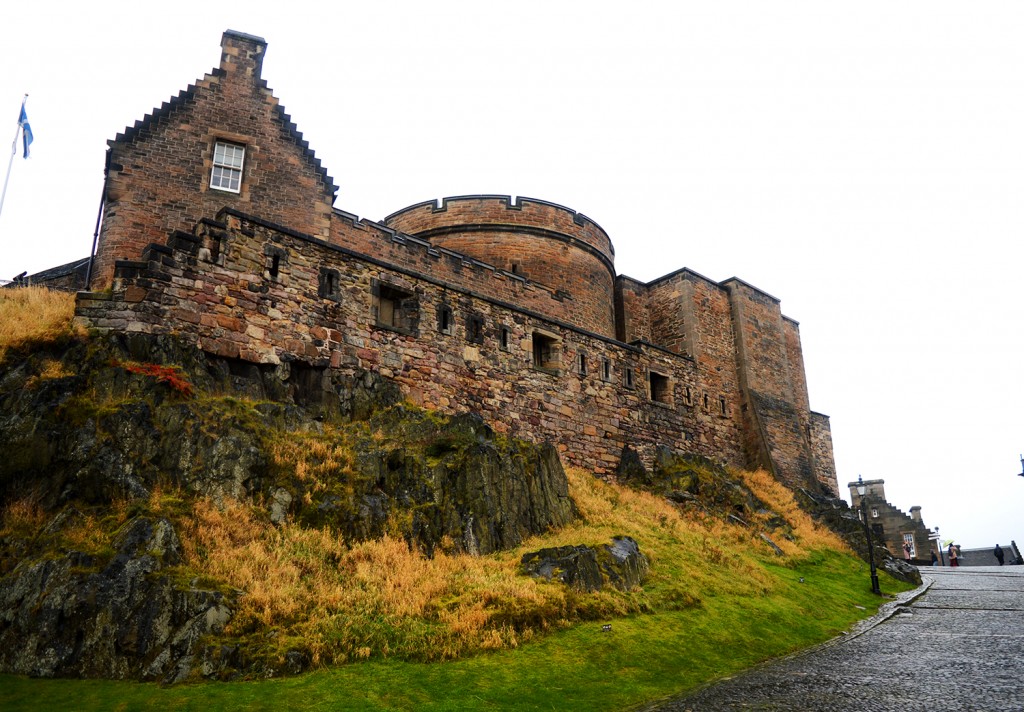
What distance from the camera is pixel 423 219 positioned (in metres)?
25.3

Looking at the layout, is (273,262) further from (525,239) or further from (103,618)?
(525,239)

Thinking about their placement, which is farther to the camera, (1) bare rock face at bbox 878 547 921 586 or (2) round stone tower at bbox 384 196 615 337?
(2) round stone tower at bbox 384 196 615 337

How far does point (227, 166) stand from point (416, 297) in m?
5.75

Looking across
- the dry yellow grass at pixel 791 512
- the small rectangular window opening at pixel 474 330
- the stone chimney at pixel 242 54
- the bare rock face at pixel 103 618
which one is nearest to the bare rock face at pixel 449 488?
the bare rock face at pixel 103 618

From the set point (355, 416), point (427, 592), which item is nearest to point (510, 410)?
point (355, 416)

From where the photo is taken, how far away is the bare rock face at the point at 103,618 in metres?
8.63

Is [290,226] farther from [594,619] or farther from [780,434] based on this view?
[780,434]

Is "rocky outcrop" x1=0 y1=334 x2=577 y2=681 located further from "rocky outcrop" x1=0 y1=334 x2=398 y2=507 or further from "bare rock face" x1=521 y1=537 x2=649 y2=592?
"bare rock face" x1=521 y1=537 x2=649 y2=592

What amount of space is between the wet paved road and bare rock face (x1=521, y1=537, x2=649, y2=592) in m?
2.97

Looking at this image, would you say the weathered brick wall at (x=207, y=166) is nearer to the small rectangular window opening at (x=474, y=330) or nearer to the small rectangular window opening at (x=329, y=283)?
the small rectangular window opening at (x=329, y=283)

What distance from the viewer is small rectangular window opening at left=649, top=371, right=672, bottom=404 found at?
25.1 metres

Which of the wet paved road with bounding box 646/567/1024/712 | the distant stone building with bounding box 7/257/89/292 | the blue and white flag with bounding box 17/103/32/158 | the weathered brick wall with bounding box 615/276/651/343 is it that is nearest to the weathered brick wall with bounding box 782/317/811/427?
the weathered brick wall with bounding box 615/276/651/343

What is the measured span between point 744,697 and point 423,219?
64.8 feet

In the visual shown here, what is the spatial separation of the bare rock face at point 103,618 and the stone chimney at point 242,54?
13.7 m
